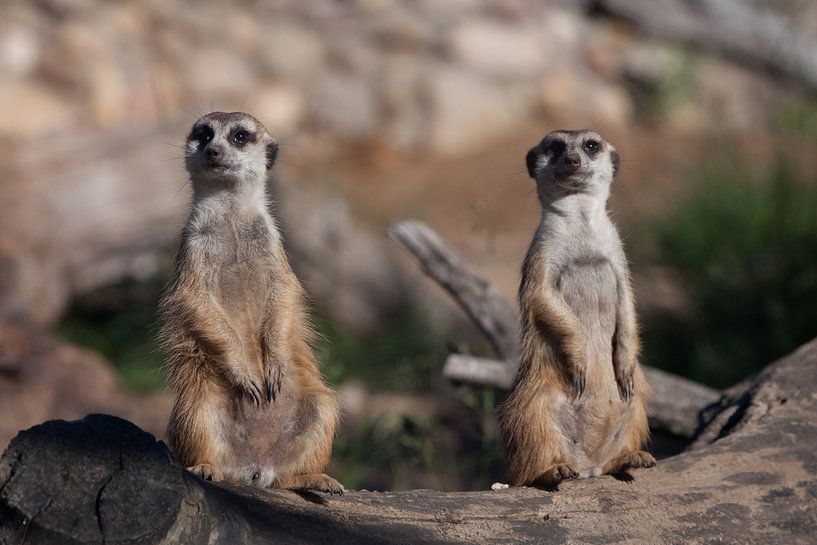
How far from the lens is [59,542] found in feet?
7.13

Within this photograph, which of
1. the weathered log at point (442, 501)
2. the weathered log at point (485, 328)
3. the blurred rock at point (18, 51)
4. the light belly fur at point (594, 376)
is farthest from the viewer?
the blurred rock at point (18, 51)

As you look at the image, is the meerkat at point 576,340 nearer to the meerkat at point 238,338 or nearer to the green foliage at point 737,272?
the meerkat at point 238,338

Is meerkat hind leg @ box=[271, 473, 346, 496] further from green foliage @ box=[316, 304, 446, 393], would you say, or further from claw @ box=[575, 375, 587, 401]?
green foliage @ box=[316, 304, 446, 393]

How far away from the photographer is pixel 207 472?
10.0 feet

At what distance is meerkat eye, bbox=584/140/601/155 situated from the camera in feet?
12.5

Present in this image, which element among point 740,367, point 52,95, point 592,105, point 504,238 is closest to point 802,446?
point 740,367

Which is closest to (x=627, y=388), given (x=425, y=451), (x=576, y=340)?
(x=576, y=340)

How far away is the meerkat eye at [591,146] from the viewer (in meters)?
3.80

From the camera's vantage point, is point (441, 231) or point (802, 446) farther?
point (441, 231)

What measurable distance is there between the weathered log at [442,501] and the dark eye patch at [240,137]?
122 centimetres

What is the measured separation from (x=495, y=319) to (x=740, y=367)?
2438mm

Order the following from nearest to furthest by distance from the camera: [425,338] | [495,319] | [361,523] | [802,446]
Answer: [361,523], [802,446], [495,319], [425,338]

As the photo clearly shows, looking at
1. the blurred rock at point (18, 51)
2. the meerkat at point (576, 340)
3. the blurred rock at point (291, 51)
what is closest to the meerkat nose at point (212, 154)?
the meerkat at point (576, 340)

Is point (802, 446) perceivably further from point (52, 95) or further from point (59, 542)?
point (52, 95)
